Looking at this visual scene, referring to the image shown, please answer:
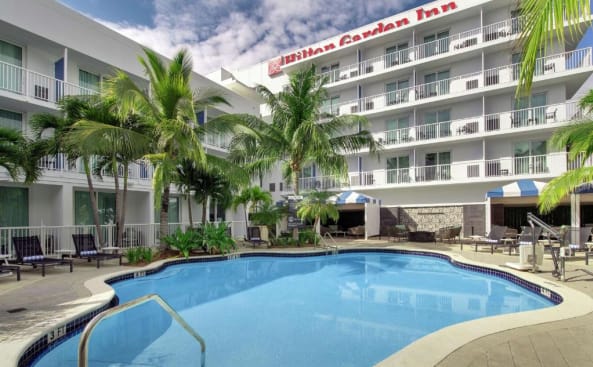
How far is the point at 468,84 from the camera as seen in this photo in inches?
811

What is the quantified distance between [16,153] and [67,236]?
469 centimetres

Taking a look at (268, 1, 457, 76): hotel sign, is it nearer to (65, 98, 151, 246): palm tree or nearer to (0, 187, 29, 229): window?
(65, 98, 151, 246): palm tree

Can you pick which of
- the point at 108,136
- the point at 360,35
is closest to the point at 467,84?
the point at 360,35

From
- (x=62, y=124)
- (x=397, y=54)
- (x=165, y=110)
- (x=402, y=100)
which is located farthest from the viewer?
(x=397, y=54)

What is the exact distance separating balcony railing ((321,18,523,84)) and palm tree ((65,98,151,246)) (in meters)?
13.7

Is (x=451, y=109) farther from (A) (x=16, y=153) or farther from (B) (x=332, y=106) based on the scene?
(A) (x=16, y=153)

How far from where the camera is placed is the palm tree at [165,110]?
33.9 feet

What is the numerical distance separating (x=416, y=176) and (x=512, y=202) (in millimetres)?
5252

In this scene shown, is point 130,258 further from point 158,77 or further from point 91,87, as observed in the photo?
point 91,87

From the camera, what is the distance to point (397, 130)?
22.3m

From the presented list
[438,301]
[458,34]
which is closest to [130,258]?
[438,301]

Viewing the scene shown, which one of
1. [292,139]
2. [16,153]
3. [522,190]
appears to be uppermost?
[292,139]

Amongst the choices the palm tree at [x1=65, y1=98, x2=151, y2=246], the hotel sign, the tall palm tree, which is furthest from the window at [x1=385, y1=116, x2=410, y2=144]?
the tall palm tree

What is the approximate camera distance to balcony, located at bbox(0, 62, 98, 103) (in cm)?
1192
